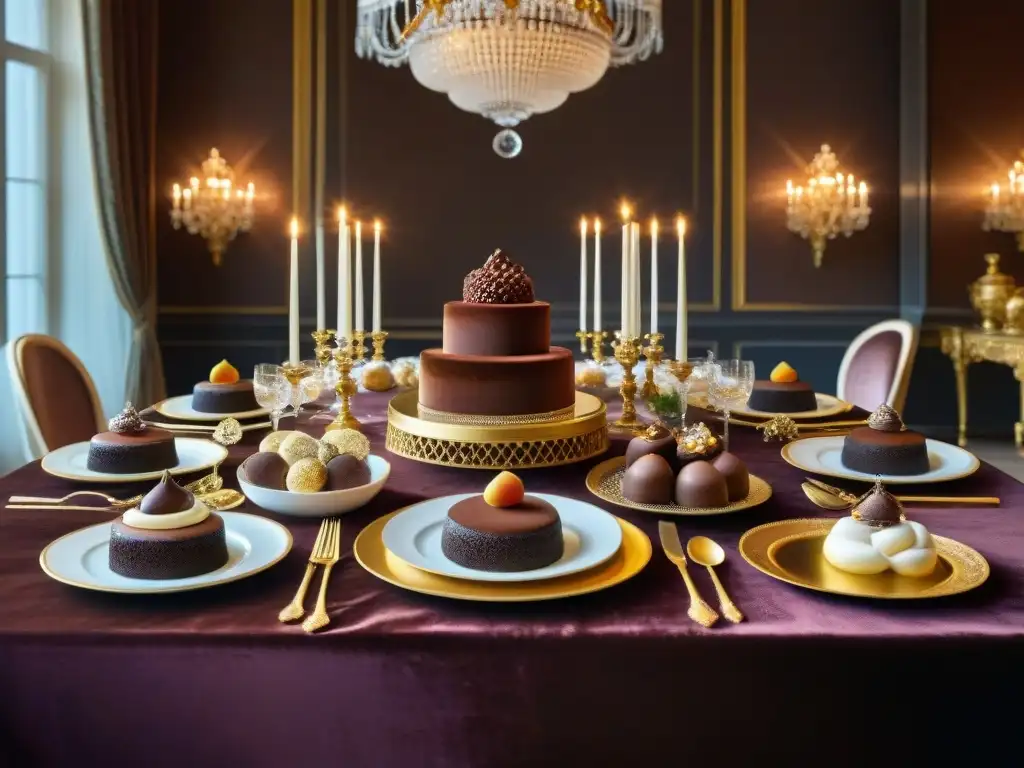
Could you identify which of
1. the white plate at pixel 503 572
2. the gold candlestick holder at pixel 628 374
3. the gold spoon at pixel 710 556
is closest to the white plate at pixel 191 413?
the gold candlestick holder at pixel 628 374

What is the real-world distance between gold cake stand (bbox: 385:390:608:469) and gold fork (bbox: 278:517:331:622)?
0.36 metres

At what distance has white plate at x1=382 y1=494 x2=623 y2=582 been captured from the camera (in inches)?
39.9

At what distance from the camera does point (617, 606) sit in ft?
3.20

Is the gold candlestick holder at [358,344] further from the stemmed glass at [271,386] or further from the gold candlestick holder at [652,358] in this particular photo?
the gold candlestick holder at [652,358]

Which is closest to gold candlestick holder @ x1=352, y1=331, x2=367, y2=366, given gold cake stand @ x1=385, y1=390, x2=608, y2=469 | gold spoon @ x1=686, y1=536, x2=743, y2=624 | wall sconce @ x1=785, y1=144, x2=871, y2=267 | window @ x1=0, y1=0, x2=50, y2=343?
gold cake stand @ x1=385, y1=390, x2=608, y2=469

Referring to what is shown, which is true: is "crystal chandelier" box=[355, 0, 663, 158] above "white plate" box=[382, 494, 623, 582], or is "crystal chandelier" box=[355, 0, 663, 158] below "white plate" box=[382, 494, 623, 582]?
above

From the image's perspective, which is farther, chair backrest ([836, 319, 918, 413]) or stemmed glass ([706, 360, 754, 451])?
chair backrest ([836, 319, 918, 413])

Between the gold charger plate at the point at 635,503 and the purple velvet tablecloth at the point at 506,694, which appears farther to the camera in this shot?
the gold charger plate at the point at 635,503

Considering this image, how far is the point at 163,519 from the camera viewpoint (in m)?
1.02

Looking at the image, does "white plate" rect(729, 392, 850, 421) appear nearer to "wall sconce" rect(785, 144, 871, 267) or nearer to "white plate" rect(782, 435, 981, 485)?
"white plate" rect(782, 435, 981, 485)

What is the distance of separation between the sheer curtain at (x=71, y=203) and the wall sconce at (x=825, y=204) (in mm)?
3335

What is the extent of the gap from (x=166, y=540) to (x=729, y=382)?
1.08m

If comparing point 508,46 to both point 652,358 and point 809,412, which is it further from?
point 809,412

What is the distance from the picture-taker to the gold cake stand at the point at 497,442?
1571 mm
